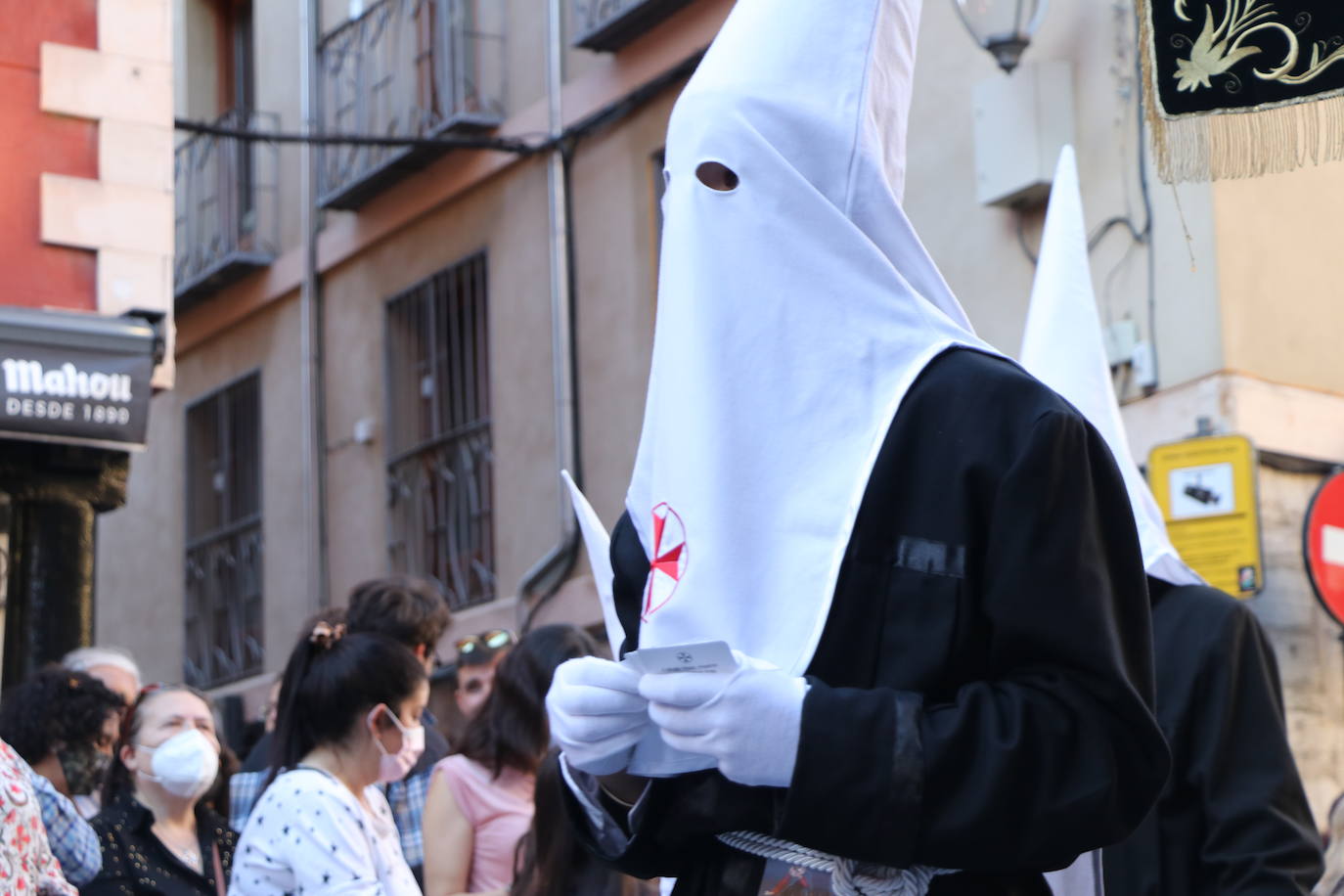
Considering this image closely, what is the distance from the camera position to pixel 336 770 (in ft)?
15.3

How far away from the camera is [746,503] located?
2422 millimetres

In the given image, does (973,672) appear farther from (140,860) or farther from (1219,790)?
(140,860)

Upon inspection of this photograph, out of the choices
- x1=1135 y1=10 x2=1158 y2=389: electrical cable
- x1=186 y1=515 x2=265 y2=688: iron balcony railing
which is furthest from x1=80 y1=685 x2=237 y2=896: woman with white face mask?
x1=186 y1=515 x2=265 y2=688: iron balcony railing

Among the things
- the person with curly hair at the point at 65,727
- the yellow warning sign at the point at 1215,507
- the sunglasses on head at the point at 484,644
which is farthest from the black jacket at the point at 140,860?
the yellow warning sign at the point at 1215,507

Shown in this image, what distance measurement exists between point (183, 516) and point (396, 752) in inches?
470

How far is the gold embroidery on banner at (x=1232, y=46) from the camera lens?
11.3 feet

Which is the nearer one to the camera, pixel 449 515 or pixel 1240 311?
pixel 1240 311

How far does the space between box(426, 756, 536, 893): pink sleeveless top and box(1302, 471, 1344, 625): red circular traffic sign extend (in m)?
3.82

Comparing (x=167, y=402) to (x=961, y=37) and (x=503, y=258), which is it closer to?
(x=503, y=258)

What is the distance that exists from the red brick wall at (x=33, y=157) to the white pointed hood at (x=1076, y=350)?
17.7 feet

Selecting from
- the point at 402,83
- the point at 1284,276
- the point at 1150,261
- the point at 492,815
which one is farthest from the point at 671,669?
the point at 402,83

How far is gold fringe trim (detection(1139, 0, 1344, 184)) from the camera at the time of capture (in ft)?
11.2

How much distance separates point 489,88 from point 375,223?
1.49 metres

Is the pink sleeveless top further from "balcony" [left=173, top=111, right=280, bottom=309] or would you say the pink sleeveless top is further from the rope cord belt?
"balcony" [left=173, top=111, right=280, bottom=309]
